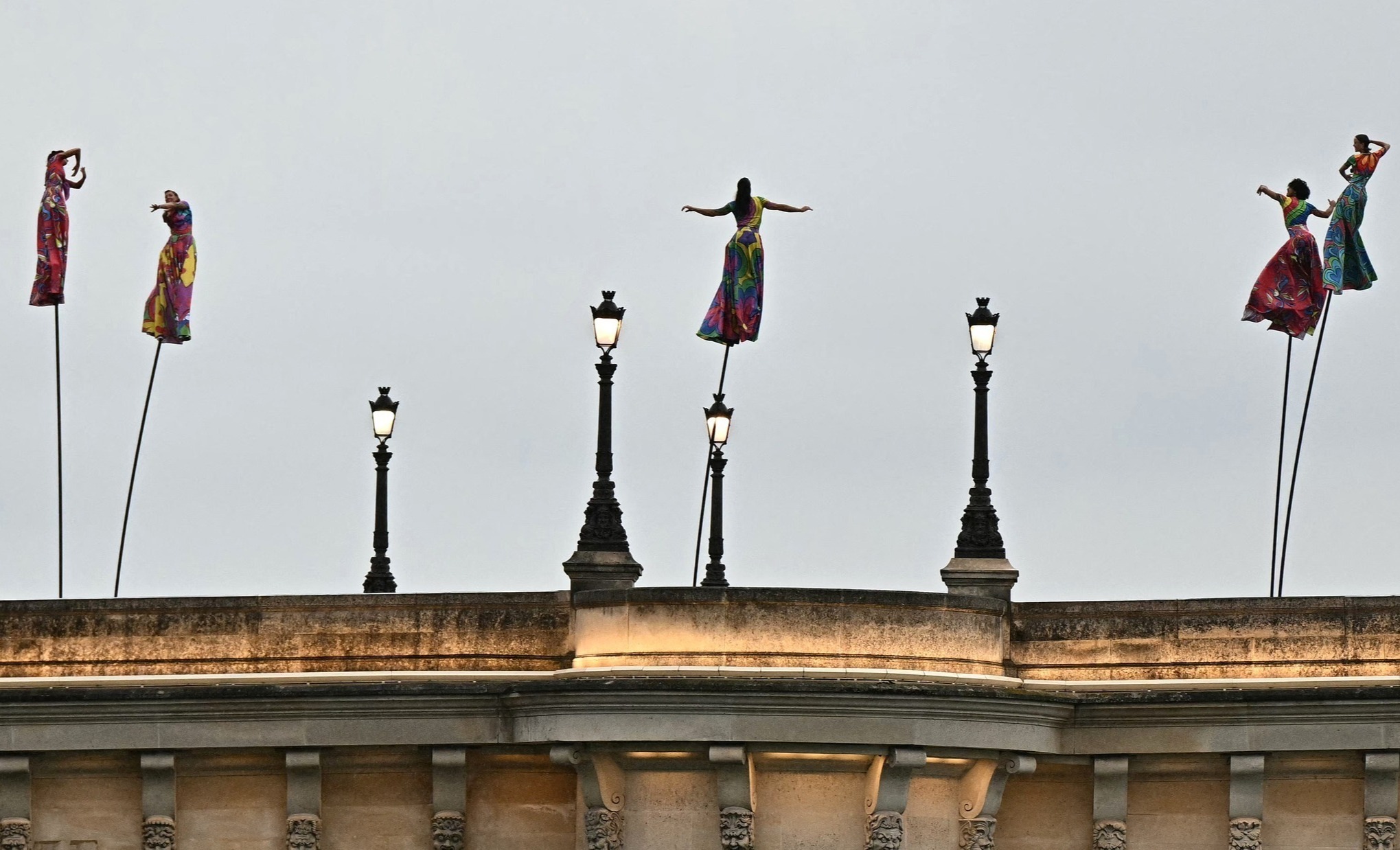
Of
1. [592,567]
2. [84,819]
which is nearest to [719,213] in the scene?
[592,567]

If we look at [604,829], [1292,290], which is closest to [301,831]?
[604,829]

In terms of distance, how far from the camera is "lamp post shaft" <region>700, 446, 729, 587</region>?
1746 inches

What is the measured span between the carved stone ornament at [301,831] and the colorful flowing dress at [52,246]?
8859 millimetres

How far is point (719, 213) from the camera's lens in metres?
33.9

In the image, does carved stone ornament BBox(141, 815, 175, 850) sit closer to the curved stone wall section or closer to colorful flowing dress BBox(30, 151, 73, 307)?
the curved stone wall section

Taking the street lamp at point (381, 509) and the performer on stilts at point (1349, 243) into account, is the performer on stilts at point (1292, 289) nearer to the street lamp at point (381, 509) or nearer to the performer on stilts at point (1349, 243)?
the performer on stilts at point (1349, 243)

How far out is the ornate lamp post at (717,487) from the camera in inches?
1750

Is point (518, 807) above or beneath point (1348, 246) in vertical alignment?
beneath

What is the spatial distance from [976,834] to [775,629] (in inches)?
112

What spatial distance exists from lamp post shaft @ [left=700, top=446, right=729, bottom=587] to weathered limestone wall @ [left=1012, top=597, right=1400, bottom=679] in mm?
14657

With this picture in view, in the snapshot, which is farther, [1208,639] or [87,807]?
[1208,639]

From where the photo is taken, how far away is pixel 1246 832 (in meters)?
29.0

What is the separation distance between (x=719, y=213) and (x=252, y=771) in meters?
8.57

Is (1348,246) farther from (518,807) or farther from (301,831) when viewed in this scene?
(301,831)
